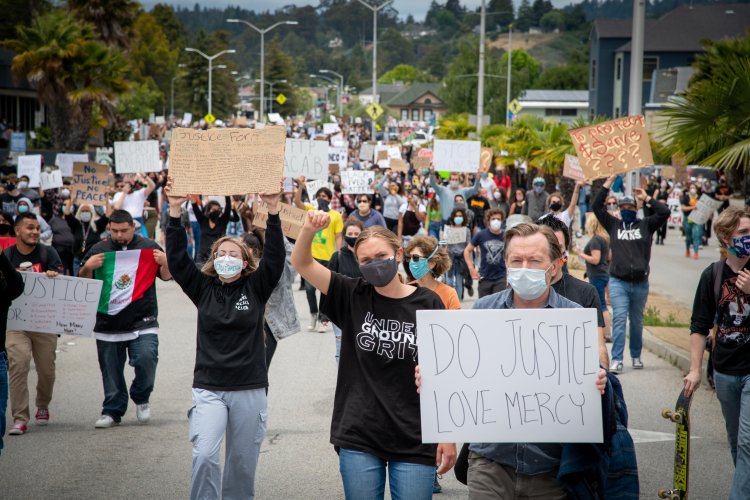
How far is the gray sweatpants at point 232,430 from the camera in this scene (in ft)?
13.9

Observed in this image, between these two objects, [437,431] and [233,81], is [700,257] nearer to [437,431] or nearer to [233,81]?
[437,431]

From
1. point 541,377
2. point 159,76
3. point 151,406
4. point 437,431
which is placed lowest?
point 151,406

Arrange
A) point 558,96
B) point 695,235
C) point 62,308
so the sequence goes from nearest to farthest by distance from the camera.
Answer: point 62,308 → point 695,235 → point 558,96

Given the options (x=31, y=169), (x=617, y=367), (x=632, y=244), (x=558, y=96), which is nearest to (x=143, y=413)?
(x=617, y=367)

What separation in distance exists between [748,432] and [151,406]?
5311mm

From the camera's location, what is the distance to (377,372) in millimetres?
3488

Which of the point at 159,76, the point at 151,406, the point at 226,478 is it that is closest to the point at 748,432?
the point at 226,478

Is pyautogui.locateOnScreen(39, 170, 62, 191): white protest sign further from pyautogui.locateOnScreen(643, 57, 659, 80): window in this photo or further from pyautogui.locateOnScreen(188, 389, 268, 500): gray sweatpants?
pyautogui.locateOnScreen(643, 57, 659, 80): window

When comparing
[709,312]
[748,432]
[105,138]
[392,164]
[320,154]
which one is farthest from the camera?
[105,138]

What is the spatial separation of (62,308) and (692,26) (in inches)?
2282

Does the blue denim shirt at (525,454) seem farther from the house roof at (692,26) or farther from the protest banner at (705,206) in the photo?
the house roof at (692,26)

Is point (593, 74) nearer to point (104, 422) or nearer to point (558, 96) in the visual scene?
point (558, 96)

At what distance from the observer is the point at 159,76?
92812mm

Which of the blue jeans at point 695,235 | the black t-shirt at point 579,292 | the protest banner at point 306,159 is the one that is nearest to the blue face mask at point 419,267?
the black t-shirt at point 579,292
